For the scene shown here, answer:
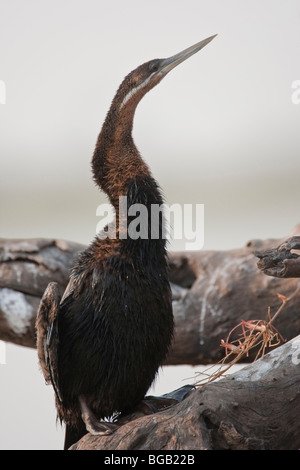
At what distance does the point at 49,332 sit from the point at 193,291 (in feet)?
4.67

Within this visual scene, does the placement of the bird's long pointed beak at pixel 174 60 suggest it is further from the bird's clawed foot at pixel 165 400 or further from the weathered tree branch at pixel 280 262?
the bird's clawed foot at pixel 165 400

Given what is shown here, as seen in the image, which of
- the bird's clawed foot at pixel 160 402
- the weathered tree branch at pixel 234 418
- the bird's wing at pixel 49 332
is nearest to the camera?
the weathered tree branch at pixel 234 418

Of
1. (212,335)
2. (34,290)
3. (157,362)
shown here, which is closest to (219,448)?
(157,362)

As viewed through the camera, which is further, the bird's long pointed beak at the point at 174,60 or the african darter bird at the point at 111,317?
the bird's long pointed beak at the point at 174,60

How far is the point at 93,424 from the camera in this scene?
2113 mm

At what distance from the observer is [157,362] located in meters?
2.26

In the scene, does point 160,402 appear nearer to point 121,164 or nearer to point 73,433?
Answer: point 73,433

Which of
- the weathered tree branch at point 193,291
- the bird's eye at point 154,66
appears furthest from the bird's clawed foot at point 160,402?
the weathered tree branch at point 193,291

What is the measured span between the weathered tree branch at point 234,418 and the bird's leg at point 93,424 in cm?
3

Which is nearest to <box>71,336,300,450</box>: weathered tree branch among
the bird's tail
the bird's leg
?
the bird's leg

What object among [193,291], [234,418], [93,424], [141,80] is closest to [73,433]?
[93,424]

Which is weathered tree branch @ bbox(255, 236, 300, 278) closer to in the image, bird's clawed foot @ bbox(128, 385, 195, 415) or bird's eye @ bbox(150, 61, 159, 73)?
bird's clawed foot @ bbox(128, 385, 195, 415)

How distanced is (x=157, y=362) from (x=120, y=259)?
0.32 meters

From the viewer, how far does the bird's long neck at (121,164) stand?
7.48 feet
